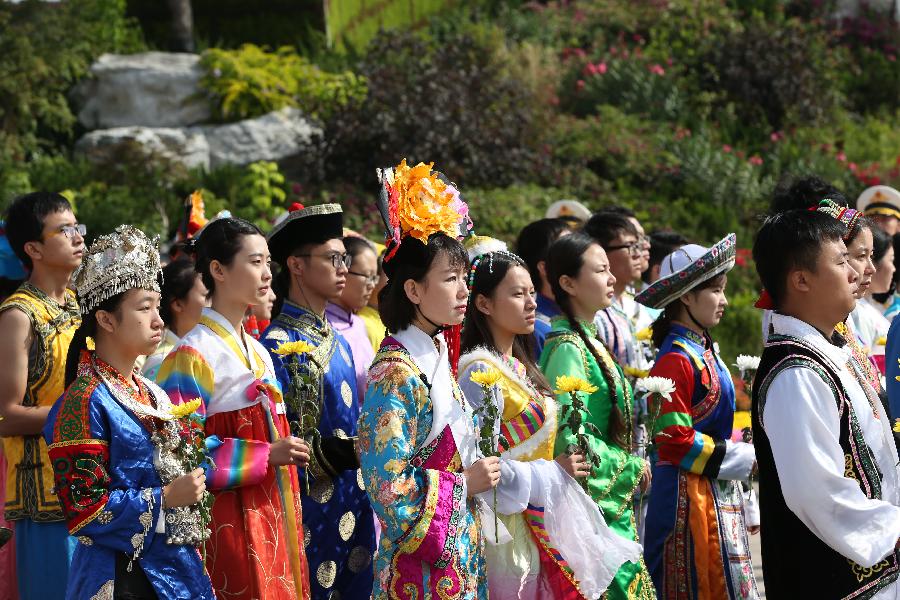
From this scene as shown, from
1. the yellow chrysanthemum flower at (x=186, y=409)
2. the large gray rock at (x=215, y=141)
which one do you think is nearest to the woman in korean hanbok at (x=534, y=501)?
the yellow chrysanthemum flower at (x=186, y=409)

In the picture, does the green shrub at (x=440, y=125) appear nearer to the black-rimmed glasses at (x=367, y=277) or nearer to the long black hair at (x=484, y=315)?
the black-rimmed glasses at (x=367, y=277)

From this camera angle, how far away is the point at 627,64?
16.5 m

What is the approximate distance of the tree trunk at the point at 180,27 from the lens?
51.8ft

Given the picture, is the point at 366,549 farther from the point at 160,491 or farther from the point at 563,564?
the point at 160,491

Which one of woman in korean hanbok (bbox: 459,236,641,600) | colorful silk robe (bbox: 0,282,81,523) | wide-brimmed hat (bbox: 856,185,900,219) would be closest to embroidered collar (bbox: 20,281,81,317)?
colorful silk robe (bbox: 0,282,81,523)

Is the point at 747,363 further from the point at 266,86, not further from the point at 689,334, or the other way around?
the point at 266,86

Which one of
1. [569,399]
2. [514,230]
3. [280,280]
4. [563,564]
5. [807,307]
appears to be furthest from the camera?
[514,230]

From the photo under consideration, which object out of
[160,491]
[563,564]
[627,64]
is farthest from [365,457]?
[627,64]

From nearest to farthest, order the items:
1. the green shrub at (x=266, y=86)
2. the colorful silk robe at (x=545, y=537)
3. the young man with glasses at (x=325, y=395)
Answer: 1. the colorful silk robe at (x=545, y=537)
2. the young man with glasses at (x=325, y=395)
3. the green shrub at (x=266, y=86)

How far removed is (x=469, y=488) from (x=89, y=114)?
11775 millimetres

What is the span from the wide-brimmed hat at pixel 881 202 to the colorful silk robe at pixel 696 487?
351 centimetres

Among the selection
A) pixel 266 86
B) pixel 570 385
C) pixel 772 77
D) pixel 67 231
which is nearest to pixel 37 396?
pixel 67 231

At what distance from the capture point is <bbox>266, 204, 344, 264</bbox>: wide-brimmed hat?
5.43 m

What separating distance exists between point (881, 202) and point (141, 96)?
9.15 meters
